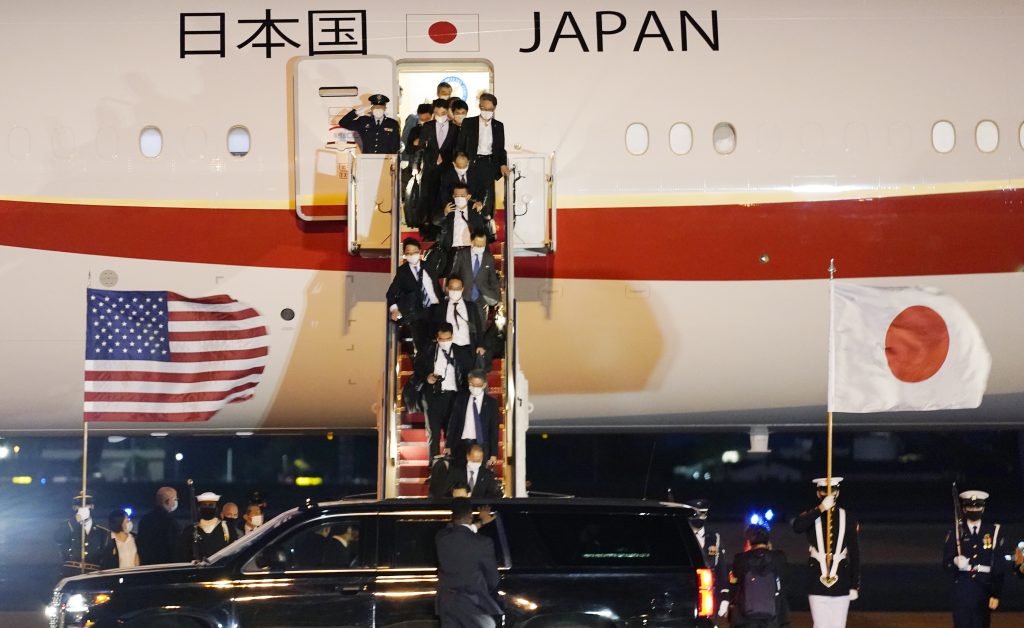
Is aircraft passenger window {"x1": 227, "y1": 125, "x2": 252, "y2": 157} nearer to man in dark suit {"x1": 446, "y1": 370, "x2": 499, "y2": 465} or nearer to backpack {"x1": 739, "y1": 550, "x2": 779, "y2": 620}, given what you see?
man in dark suit {"x1": 446, "y1": 370, "x2": 499, "y2": 465}

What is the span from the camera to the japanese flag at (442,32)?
1446 cm

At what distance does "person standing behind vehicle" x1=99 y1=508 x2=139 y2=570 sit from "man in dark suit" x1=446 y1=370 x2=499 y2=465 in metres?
3.42

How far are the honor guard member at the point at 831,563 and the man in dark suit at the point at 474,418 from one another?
290cm

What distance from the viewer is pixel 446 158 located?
1338 centimetres

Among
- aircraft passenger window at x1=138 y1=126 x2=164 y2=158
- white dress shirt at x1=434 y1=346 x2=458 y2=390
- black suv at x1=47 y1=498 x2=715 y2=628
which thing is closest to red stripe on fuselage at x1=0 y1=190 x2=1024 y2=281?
aircraft passenger window at x1=138 y1=126 x2=164 y2=158

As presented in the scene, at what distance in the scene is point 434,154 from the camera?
1337cm

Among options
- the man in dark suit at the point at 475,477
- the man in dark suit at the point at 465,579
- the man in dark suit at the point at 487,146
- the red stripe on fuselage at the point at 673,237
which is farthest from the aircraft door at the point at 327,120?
the man in dark suit at the point at 465,579

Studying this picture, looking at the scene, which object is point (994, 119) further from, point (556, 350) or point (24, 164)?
point (24, 164)

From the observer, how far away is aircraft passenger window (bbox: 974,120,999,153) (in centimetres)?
1454

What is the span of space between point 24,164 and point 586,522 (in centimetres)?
778

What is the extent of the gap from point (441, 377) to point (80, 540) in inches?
167

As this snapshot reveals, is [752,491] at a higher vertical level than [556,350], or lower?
lower

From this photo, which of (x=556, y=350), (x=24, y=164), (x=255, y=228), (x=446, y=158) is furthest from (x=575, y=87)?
Result: (x=24, y=164)

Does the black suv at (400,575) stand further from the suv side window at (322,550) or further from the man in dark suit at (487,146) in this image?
the man in dark suit at (487,146)
